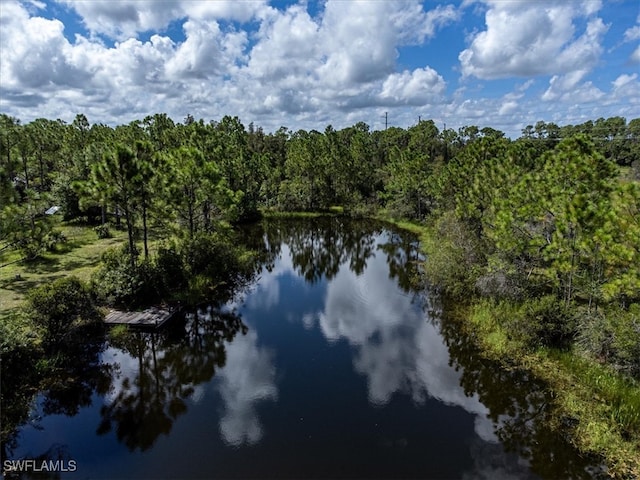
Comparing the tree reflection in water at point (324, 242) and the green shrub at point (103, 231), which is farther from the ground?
the green shrub at point (103, 231)

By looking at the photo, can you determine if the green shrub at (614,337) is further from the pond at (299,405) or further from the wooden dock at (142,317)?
A: the wooden dock at (142,317)

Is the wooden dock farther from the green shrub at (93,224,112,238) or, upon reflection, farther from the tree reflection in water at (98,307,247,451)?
the green shrub at (93,224,112,238)

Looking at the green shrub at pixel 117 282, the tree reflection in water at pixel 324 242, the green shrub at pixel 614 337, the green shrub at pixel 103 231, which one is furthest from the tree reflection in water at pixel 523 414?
the green shrub at pixel 103 231

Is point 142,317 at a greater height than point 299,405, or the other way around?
point 142,317

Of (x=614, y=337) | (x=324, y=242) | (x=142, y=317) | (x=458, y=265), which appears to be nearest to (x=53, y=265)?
(x=142, y=317)

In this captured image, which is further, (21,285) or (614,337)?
(21,285)

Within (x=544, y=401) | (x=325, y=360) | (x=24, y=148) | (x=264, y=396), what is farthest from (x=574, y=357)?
(x=24, y=148)

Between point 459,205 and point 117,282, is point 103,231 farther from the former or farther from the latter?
point 459,205

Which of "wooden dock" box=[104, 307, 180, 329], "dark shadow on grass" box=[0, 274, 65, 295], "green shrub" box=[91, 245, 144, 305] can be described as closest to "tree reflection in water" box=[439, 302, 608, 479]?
"wooden dock" box=[104, 307, 180, 329]
